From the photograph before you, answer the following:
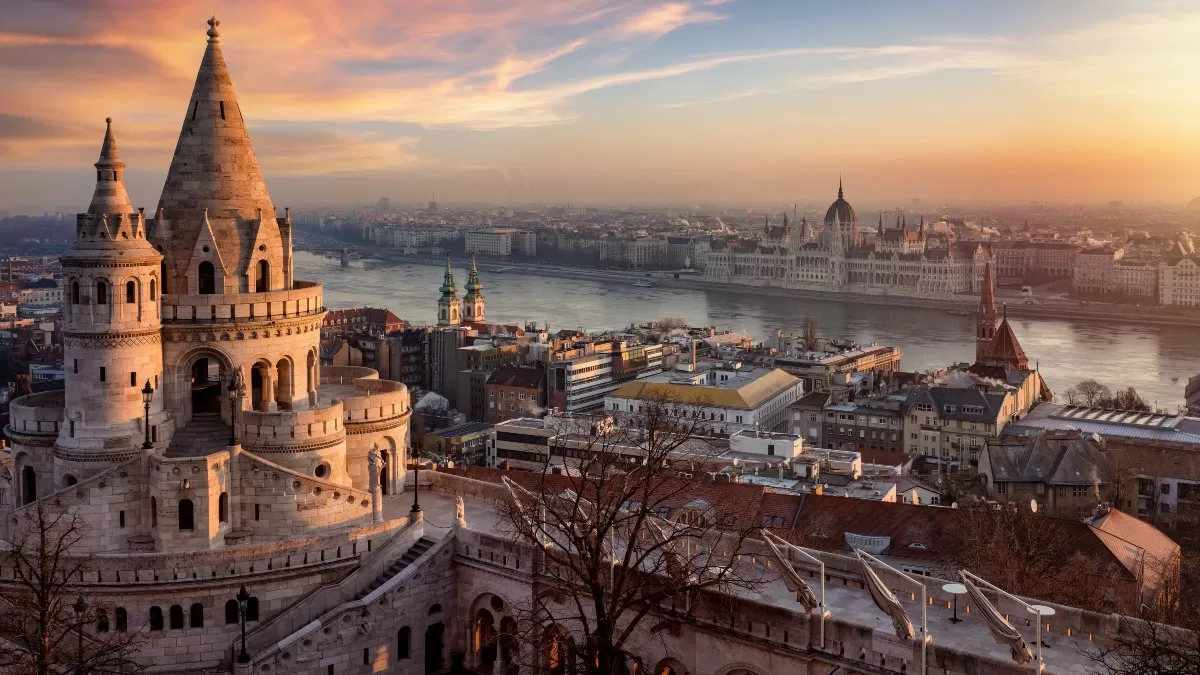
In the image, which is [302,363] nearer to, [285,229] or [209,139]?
[285,229]

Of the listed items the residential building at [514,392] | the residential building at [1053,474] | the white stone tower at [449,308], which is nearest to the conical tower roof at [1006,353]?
the residential building at [1053,474]

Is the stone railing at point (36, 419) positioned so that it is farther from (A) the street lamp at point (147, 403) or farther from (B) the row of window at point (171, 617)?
(B) the row of window at point (171, 617)

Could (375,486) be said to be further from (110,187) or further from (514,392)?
(514,392)

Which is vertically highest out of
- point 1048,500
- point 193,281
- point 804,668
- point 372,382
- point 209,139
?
point 209,139

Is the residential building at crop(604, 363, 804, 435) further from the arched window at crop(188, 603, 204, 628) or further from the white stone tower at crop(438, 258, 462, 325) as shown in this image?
the arched window at crop(188, 603, 204, 628)

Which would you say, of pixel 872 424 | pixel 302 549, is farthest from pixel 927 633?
pixel 872 424
